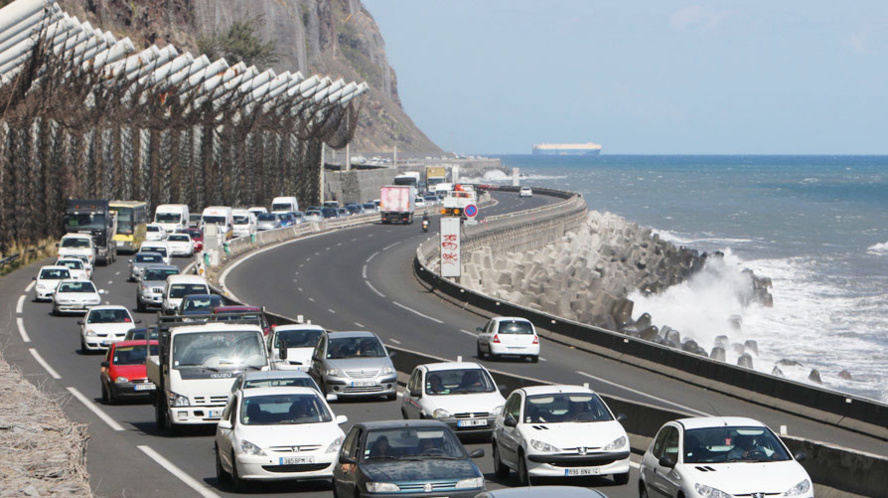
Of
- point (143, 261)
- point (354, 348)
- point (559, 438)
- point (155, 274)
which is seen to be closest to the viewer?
point (559, 438)

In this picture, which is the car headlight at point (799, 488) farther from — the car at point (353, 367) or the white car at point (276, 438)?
the car at point (353, 367)

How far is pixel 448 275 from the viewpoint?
57.2 metres

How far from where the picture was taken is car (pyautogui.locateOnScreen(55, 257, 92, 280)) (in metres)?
53.0

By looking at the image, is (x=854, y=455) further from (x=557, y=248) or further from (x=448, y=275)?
(x=557, y=248)

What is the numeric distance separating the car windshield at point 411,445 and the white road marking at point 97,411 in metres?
9.71

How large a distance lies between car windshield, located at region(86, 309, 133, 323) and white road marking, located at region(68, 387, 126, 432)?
7916mm

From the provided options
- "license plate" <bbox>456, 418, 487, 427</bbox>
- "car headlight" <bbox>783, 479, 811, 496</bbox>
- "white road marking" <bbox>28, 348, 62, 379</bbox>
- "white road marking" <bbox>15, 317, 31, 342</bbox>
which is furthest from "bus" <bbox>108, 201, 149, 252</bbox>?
"car headlight" <bbox>783, 479, 811, 496</bbox>

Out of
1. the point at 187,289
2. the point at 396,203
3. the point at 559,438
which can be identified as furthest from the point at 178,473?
the point at 396,203

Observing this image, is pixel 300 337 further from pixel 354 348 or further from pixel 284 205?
pixel 284 205

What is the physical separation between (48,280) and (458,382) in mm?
33230

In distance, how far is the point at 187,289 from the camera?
4394 centimetres

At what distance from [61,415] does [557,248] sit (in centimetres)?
6994

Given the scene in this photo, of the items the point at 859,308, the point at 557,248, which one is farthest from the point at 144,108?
the point at 859,308

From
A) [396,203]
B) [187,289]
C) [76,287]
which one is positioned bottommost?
[396,203]
